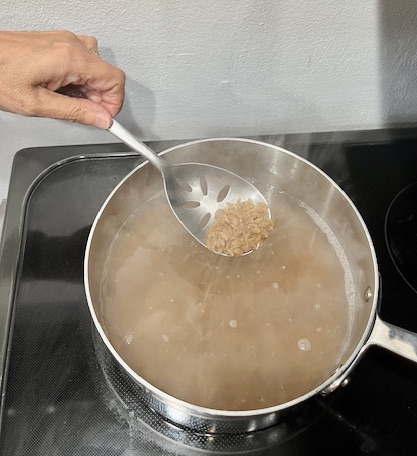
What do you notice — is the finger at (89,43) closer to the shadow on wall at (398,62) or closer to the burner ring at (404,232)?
the shadow on wall at (398,62)

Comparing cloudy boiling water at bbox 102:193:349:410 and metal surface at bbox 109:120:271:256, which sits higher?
metal surface at bbox 109:120:271:256

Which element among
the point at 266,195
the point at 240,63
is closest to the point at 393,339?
the point at 266,195

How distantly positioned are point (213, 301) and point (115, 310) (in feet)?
0.49

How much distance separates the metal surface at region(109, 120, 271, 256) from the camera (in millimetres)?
796

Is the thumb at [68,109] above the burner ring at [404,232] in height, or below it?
above

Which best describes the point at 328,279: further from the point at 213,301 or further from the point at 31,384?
the point at 31,384

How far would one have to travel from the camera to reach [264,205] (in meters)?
0.82

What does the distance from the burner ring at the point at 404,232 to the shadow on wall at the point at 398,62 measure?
0.52 feet

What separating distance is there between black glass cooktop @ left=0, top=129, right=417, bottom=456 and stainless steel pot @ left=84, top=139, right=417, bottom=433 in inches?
1.4

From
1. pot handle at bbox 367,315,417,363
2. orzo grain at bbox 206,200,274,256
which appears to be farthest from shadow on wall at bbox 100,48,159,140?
pot handle at bbox 367,315,417,363

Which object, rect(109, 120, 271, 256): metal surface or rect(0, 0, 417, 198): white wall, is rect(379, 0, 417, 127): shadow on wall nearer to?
rect(0, 0, 417, 198): white wall

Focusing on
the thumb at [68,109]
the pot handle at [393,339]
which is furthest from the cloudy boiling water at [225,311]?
the thumb at [68,109]

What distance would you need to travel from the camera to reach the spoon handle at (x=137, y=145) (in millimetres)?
700

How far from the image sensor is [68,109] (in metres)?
0.64
